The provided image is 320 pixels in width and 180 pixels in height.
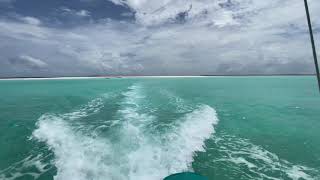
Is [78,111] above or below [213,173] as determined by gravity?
above

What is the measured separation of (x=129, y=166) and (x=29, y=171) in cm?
345

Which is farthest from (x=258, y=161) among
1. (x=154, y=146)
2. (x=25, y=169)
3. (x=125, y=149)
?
(x=25, y=169)

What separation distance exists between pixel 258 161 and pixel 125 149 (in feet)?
17.5

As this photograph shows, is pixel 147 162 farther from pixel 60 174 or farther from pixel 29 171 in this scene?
pixel 29 171

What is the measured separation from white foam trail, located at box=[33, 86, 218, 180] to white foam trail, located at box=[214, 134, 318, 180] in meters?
1.20

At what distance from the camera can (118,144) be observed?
9859mm

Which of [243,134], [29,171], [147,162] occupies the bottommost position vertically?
[243,134]

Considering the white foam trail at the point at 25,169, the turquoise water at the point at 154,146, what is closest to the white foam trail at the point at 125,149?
the turquoise water at the point at 154,146

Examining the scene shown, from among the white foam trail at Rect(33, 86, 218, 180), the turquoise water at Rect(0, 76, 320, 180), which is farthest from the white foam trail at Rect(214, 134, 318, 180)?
the white foam trail at Rect(33, 86, 218, 180)

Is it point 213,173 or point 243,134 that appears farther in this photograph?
point 243,134

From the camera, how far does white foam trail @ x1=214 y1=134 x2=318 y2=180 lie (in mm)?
7934

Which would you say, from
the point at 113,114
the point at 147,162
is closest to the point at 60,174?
the point at 147,162

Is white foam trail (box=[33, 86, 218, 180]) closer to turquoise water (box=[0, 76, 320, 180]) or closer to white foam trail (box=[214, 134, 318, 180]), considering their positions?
turquoise water (box=[0, 76, 320, 180])

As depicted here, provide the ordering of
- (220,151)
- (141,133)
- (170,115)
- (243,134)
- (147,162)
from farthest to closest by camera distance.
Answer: (170,115), (243,134), (141,133), (220,151), (147,162)
